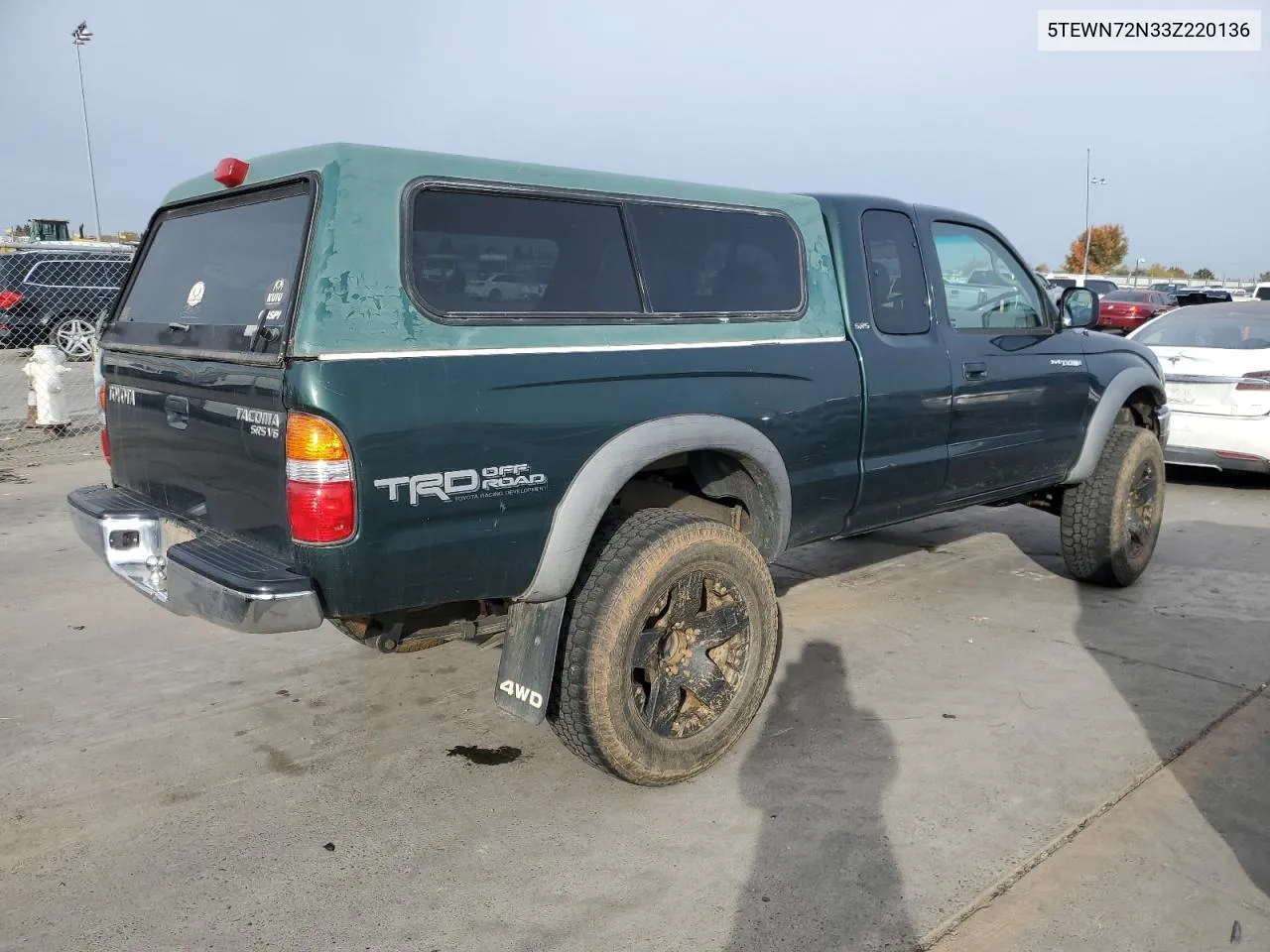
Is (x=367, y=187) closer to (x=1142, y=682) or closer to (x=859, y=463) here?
(x=859, y=463)

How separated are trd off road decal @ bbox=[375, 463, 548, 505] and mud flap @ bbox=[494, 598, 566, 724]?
44 cm

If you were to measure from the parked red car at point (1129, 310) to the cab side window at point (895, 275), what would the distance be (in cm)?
2072

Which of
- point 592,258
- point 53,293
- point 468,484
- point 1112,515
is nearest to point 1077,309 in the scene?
point 1112,515

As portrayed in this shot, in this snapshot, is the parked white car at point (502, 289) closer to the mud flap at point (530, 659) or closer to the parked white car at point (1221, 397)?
the mud flap at point (530, 659)

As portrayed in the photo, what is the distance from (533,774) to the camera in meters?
3.39

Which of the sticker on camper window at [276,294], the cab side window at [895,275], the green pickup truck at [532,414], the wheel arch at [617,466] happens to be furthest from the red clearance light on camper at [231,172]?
the cab side window at [895,275]

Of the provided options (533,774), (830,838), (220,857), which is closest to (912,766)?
(830,838)

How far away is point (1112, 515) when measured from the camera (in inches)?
204

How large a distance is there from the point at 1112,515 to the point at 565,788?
11.1 feet

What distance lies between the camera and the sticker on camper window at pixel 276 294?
9.04 feet

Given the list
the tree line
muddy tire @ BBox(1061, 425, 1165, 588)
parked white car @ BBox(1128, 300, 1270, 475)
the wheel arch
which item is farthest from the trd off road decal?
the tree line

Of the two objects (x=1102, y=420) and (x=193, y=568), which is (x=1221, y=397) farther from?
(x=193, y=568)

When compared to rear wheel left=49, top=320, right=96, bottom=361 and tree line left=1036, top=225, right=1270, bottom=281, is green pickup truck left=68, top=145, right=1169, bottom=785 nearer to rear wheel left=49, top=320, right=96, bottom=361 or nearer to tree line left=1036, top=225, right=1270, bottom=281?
rear wheel left=49, top=320, right=96, bottom=361

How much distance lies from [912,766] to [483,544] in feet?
5.59
